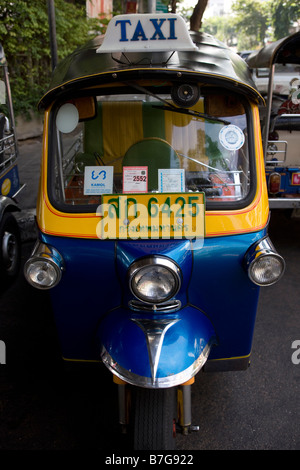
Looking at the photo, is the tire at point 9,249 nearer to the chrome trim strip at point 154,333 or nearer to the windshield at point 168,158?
the windshield at point 168,158

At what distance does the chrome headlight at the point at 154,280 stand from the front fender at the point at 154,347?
12cm

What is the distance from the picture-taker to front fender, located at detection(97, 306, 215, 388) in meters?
1.78

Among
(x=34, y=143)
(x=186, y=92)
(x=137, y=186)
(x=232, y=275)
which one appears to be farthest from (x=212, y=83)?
(x=34, y=143)


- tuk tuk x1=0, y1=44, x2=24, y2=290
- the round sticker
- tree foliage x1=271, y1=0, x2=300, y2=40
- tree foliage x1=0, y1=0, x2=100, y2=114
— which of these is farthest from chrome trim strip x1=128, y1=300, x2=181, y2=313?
tree foliage x1=271, y1=0, x2=300, y2=40

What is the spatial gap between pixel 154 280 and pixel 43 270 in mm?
A: 590

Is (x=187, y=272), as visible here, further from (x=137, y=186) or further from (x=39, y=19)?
(x=39, y=19)

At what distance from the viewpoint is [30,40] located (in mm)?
9961

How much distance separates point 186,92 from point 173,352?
1424 millimetres

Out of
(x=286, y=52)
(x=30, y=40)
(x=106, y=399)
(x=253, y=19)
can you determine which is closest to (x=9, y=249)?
(x=106, y=399)

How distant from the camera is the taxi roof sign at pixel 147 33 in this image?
2014 mm

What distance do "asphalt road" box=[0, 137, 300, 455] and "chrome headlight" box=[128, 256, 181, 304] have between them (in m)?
0.88

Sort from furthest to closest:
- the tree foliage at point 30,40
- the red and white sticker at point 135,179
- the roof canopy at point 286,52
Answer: the tree foliage at point 30,40
the roof canopy at point 286,52
the red and white sticker at point 135,179

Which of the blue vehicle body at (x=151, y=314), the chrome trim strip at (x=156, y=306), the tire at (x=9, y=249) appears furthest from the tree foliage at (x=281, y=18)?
the chrome trim strip at (x=156, y=306)

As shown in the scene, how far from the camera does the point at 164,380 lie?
1.75 metres
